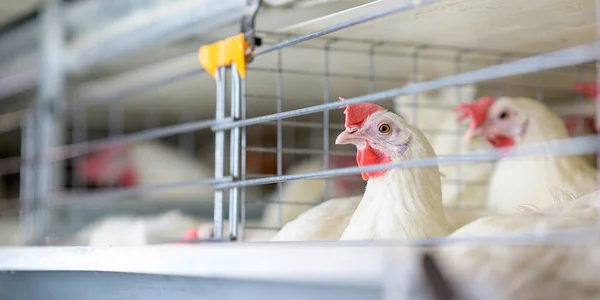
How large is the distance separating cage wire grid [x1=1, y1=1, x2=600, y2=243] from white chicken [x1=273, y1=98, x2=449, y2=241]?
11 cm

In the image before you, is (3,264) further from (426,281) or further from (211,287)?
(426,281)

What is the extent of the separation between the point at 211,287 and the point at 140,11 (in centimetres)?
149

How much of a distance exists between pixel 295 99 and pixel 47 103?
30.6 inches

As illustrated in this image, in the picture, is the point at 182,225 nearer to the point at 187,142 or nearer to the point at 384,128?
the point at 384,128

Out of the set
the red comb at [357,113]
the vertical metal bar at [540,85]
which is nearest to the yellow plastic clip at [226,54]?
the red comb at [357,113]

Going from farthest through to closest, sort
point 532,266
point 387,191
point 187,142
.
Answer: point 187,142 → point 387,191 → point 532,266

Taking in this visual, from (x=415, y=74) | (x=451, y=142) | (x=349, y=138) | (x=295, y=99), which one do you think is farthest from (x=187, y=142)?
(x=349, y=138)

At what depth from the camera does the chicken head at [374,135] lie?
125 centimetres

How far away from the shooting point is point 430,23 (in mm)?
1408

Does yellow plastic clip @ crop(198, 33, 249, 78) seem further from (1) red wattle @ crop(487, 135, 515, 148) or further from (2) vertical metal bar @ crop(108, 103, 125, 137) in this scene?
(2) vertical metal bar @ crop(108, 103, 125, 137)

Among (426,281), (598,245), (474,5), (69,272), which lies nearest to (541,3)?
(474,5)

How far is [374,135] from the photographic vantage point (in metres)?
1.25

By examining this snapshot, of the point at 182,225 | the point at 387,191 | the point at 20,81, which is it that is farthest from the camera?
the point at 20,81

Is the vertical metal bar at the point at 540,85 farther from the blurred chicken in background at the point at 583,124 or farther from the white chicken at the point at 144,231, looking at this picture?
the white chicken at the point at 144,231
